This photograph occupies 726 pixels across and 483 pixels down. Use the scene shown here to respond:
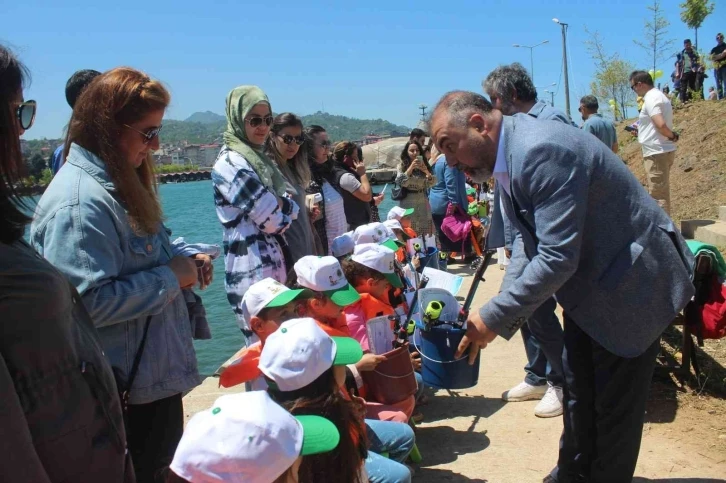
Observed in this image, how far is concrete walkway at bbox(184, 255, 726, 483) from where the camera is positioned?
352cm

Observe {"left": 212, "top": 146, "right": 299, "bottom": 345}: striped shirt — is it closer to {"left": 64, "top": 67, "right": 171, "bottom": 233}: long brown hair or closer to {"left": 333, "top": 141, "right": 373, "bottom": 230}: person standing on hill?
{"left": 64, "top": 67, "right": 171, "bottom": 233}: long brown hair

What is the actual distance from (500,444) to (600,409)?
1.16m

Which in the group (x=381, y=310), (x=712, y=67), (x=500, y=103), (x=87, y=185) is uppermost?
(x=712, y=67)

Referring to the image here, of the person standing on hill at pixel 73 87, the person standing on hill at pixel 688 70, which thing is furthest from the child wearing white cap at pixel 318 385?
the person standing on hill at pixel 688 70

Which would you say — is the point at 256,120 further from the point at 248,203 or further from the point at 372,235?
the point at 372,235

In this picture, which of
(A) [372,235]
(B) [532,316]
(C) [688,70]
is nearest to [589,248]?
(B) [532,316]

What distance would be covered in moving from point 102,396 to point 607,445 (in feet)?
7.63

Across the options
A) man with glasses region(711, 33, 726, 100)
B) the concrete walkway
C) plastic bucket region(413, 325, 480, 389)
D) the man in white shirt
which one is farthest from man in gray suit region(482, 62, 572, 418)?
man with glasses region(711, 33, 726, 100)

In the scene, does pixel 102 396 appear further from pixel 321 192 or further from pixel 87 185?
pixel 321 192

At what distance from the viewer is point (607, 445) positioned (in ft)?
9.66

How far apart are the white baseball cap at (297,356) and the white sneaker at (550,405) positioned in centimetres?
233

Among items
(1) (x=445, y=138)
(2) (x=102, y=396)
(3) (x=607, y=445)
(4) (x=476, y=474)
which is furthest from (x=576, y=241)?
(2) (x=102, y=396)

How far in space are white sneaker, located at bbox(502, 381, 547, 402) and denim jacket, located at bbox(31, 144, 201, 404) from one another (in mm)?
2781

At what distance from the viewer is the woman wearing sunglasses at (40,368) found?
1.29 m
